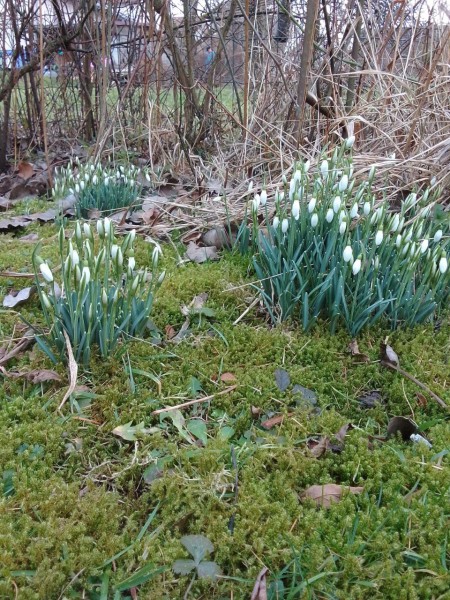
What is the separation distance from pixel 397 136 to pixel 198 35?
10.8ft

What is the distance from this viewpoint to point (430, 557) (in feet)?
4.00

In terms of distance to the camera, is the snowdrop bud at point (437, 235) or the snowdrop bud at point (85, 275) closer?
the snowdrop bud at point (85, 275)

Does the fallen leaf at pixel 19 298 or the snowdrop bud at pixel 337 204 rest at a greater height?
the snowdrop bud at pixel 337 204

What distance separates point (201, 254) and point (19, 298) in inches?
38.6

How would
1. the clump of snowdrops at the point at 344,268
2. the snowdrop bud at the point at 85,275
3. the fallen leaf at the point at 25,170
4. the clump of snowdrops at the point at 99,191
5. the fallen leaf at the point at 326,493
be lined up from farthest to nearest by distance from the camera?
the fallen leaf at the point at 25,170
the clump of snowdrops at the point at 99,191
the clump of snowdrops at the point at 344,268
the snowdrop bud at the point at 85,275
the fallen leaf at the point at 326,493

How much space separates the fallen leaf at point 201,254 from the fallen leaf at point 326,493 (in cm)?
151

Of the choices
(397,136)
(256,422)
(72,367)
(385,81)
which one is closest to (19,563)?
(72,367)

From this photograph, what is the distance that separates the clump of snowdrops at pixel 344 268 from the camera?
2010 millimetres

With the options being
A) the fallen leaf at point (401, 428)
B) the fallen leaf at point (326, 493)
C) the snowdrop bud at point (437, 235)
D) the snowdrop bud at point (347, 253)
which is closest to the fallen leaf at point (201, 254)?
the snowdrop bud at point (347, 253)

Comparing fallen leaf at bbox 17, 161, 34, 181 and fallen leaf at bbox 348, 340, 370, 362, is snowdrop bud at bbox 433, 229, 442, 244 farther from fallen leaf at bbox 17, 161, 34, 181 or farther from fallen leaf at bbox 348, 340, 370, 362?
fallen leaf at bbox 17, 161, 34, 181

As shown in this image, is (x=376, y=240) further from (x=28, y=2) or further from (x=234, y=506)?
(x=28, y=2)

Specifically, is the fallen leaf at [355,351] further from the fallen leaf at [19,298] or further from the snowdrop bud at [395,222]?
the fallen leaf at [19,298]

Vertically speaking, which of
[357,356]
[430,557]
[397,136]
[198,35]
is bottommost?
[430,557]

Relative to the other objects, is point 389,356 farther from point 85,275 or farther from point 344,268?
point 85,275
